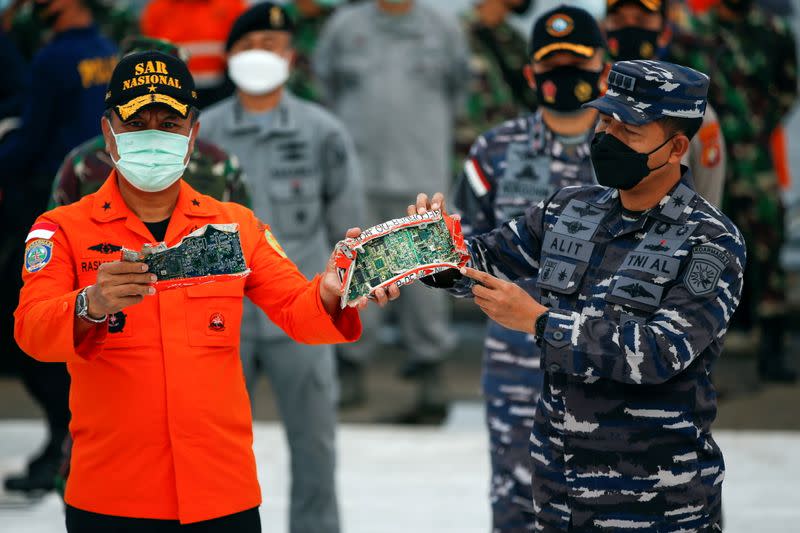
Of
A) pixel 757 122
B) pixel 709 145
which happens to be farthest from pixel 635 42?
pixel 757 122

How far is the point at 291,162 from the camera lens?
5340 millimetres

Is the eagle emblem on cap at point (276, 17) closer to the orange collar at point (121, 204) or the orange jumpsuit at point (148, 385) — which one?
the orange collar at point (121, 204)

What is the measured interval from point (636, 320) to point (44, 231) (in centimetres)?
142

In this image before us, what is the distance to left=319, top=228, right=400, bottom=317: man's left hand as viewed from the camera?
3170 mm

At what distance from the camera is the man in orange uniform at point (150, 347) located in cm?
318

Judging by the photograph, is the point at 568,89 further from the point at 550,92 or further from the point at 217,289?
the point at 217,289

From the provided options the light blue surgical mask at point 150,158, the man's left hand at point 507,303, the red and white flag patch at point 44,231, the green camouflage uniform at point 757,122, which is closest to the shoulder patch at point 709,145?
the man's left hand at point 507,303

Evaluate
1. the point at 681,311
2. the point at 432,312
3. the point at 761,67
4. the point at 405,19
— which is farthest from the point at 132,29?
the point at 681,311

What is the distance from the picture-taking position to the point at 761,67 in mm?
7773

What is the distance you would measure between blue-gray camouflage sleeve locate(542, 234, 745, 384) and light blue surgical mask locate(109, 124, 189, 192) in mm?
998

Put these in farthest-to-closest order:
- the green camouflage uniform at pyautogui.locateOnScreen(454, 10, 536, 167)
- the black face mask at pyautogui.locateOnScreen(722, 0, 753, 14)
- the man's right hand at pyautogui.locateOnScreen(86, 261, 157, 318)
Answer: the green camouflage uniform at pyautogui.locateOnScreen(454, 10, 536, 167), the black face mask at pyautogui.locateOnScreen(722, 0, 753, 14), the man's right hand at pyautogui.locateOnScreen(86, 261, 157, 318)

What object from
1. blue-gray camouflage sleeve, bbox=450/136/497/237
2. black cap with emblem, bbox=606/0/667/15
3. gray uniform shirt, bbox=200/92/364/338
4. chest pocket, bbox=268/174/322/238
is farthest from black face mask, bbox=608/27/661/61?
chest pocket, bbox=268/174/322/238

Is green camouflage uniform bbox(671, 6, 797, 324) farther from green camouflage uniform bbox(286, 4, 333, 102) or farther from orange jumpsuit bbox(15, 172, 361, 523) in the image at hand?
orange jumpsuit bbox(15, 172, 361, 523)

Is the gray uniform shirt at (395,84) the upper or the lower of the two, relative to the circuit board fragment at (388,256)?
upper
